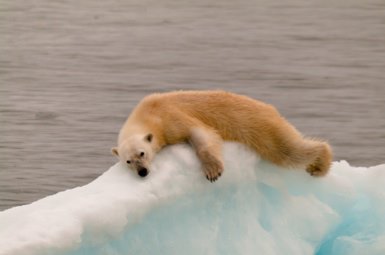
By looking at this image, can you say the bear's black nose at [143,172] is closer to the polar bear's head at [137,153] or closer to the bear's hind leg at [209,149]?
the polar bear's head at [137,153]

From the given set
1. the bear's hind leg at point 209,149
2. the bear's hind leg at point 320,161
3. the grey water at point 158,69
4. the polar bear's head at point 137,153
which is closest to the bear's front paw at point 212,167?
the bear's hind leg at point 209,149

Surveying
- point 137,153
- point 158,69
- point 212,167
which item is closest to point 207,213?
point 212,167

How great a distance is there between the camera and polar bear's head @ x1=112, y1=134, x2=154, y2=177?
202 cm

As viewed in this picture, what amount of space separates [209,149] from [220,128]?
0.15 meters

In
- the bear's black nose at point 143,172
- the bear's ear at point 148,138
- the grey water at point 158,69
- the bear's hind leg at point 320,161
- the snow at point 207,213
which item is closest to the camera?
the snow at point 207,213

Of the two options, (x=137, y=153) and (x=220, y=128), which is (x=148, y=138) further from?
(x=220, y=128)

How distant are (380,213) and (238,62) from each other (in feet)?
7.33

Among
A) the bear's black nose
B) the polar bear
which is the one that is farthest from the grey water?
the bear's black nose

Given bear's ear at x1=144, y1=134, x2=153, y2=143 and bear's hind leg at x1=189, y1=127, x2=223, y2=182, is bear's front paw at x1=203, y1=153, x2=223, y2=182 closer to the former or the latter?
bear's hind leg at x1=189, y1=127, x2=223, y2=182

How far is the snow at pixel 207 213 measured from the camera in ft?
5.91

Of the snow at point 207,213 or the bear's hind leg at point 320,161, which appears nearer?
the snow at point 207,213

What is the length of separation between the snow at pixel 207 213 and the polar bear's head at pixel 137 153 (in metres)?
0.02

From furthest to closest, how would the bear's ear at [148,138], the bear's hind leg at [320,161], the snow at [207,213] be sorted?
the bear's hind leg at [320,161] → the bear's ear at [148,138] → the snow at [207,213]

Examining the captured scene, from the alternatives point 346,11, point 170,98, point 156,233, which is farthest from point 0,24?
point 156,233
